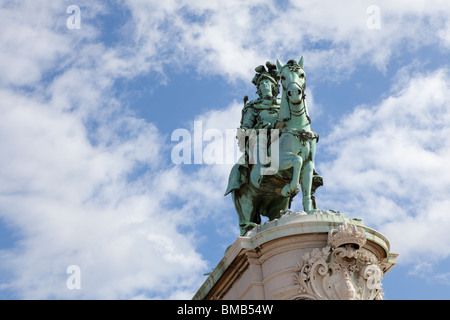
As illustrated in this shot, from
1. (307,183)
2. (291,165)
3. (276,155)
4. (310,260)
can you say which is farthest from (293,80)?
(310,260)

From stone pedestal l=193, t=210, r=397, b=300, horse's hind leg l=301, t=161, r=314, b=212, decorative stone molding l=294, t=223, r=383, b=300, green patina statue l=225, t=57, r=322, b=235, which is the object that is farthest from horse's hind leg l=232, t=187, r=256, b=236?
decorative stone molding l=294, t=223, r=383, b=300

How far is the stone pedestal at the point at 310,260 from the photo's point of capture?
15641 millimetres

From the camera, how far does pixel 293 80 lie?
719 inches

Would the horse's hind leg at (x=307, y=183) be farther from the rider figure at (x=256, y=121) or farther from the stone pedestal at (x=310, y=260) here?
the rider figure at (x=256, y=121)

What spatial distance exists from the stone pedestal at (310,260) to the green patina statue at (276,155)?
40.8 inches

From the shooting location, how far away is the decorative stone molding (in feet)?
51.0

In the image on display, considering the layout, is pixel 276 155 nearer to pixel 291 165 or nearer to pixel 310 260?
pixel 291 165

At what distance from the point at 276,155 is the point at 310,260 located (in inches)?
136

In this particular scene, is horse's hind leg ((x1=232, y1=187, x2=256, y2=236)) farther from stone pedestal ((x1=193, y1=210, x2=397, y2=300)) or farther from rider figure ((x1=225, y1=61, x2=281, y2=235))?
stone pedestal ((x1=193, y1=210, x2=397, y2=300))

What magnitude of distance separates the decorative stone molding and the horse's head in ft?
12.2

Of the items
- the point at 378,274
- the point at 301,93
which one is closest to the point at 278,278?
the point at 378,274

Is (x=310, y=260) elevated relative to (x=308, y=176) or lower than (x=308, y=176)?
lower

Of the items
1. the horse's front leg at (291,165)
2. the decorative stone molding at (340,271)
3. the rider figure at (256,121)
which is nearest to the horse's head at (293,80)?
the rider figure at (256,121)
